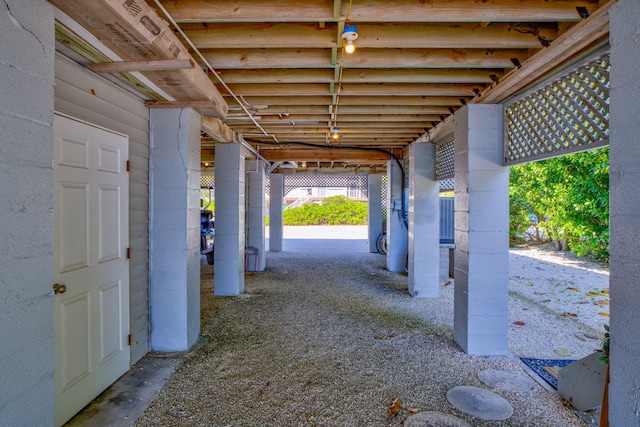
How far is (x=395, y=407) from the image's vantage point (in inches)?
96.7

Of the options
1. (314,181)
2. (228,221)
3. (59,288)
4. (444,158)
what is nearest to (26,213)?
(59,288)

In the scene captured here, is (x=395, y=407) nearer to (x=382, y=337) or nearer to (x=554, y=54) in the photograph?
(x=382, y=337)

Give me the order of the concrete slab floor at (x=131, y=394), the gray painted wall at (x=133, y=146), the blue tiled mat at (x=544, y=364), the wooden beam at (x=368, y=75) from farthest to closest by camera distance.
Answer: the wooden beam at (x=368, y=75), the blue tiled mat at (x=544, y=364), the gray painted wall at (x=133, y=146), the concrete slab floor at (x=131, y=394)

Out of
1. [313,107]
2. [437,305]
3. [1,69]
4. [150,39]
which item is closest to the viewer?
[1,69]

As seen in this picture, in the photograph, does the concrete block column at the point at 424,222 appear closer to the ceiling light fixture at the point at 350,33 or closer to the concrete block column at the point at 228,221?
the concrete block column at the point at 228,221

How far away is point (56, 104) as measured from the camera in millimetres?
2225

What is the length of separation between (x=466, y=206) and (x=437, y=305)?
7.05 feet

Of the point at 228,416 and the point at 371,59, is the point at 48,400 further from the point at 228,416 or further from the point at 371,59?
the point at 371,59

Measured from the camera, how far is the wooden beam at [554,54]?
195 centimetres

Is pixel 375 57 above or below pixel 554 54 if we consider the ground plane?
above

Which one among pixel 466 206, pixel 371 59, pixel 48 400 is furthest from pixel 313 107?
pixel 48 400

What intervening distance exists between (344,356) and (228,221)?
9.96 feet

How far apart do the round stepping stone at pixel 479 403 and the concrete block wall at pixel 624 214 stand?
0.78 meters

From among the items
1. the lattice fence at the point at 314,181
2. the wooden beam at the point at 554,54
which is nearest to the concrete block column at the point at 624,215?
the wooden beam at the point at 554,54
